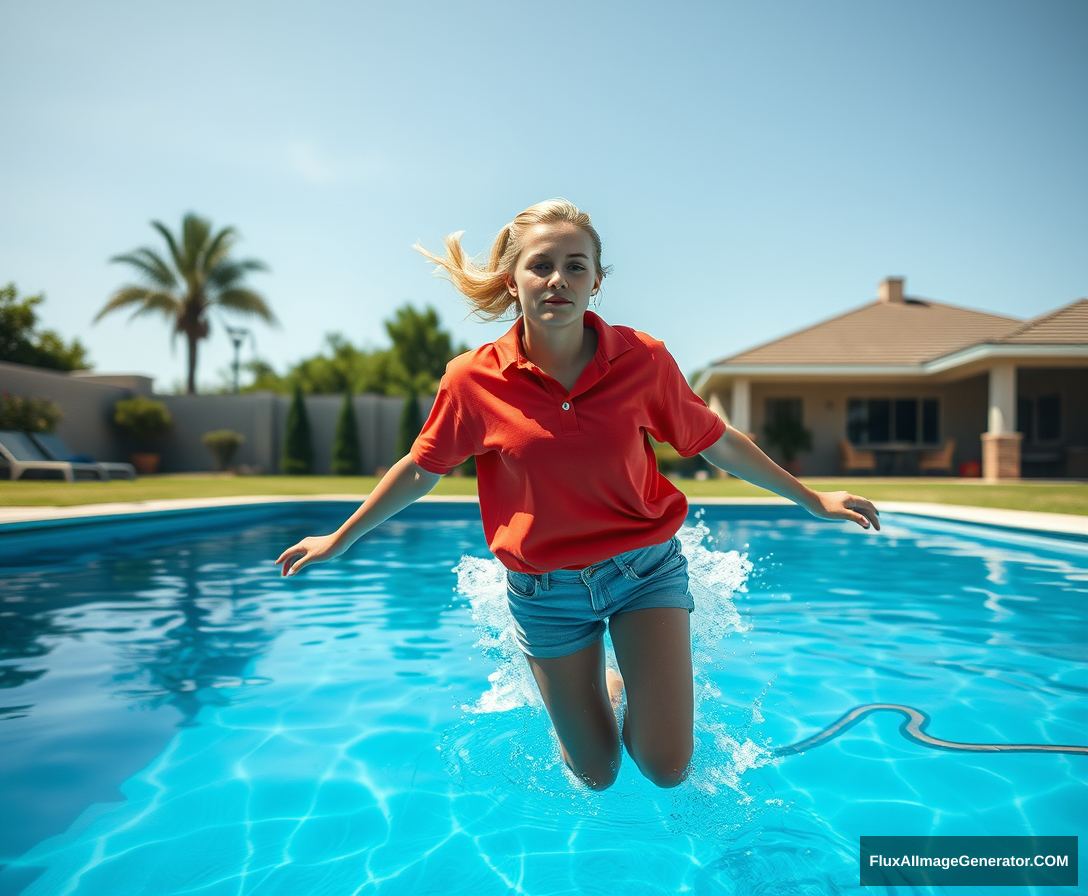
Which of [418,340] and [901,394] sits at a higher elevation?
[418,340]

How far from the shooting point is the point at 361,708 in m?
3.42

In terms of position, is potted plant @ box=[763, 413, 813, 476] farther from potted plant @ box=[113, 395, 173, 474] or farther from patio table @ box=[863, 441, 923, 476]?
potted plant @ box=[113, 395, 173, 474]

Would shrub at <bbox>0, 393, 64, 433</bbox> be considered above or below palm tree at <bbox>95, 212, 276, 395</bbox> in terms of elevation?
below

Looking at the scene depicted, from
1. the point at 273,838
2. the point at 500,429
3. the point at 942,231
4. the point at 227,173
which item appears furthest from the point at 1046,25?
the point at 273,838

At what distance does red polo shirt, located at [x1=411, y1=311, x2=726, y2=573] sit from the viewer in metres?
1.99

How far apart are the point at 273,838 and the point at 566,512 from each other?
1445 millimetres

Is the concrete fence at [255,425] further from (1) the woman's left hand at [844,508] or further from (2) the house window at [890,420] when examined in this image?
(1) the woman's left hand at [844,508]

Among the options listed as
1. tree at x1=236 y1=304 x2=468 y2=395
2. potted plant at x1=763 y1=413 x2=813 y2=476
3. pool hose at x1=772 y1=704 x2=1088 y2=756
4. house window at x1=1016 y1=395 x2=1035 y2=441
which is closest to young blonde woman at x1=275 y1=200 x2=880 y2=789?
pool hose at x1=772 y1=704 x2=1088 y2=756

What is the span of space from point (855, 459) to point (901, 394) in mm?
A: 2854

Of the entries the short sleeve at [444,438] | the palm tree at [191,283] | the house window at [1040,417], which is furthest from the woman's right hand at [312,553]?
the palm tree at [191,283]

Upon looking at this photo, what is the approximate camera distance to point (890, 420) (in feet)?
64.4

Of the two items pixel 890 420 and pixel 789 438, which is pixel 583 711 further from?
pixel 890 420

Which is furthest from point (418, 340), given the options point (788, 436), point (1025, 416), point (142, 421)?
point (1025, 416)

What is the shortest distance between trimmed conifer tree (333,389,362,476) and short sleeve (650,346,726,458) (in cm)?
2026
